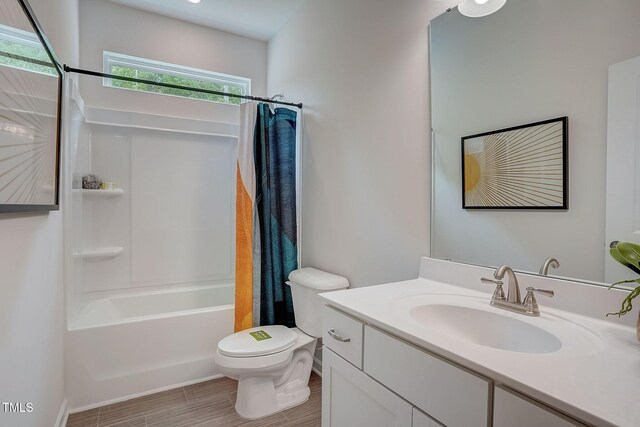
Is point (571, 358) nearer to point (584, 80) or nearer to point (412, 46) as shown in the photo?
point (584, 80)

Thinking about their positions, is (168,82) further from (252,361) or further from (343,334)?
(343,334)

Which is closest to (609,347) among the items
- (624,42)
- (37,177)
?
(624,42)

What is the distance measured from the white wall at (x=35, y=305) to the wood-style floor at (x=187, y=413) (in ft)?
0.86

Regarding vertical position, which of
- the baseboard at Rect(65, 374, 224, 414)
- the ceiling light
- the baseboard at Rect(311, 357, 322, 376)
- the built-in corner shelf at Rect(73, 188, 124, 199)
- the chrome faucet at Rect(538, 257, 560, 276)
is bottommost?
the baseboard at Rect(65, 374, 224, 414)

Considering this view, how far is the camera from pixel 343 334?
115 cm

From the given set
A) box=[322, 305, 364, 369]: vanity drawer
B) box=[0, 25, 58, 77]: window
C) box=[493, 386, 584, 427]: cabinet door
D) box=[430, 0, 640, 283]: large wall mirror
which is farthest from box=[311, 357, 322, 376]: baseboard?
box=[0, 25, 58, 77]: window

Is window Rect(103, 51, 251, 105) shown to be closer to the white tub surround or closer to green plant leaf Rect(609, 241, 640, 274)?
the white tub surround

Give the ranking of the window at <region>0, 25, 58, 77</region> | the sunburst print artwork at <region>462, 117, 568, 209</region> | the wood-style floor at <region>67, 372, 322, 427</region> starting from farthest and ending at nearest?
the wood-style floor at <region>67, 372, 322, 427</region>, the sunburst print artwork at <region>462, 117, 568, 209</region>, the window at <region>0, 25, 58, 77</region>

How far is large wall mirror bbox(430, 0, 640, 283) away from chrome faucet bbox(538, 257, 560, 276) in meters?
0.02

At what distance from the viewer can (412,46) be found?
5.16ft

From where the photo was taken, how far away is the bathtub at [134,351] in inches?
75.2

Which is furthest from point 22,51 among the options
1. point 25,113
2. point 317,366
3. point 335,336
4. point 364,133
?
point 317,366

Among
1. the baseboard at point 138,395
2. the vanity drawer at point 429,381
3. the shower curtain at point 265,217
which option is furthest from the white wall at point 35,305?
the vanity drawer at point 429,381

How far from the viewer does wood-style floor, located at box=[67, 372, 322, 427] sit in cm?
178
